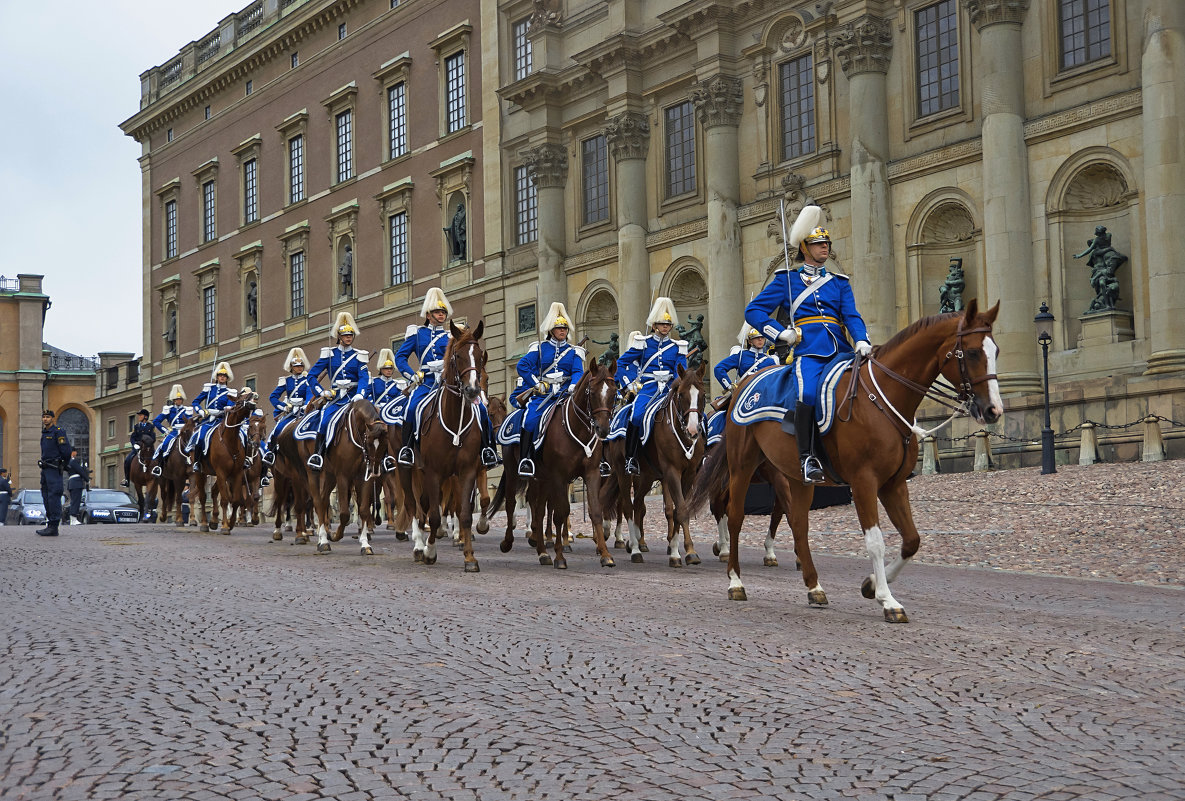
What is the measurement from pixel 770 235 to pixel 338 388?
2247 cm

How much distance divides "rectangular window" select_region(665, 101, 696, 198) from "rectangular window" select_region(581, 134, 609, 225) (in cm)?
310

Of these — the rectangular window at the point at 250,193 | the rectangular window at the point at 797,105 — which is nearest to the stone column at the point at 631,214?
the rectangular window at the point at 797,105

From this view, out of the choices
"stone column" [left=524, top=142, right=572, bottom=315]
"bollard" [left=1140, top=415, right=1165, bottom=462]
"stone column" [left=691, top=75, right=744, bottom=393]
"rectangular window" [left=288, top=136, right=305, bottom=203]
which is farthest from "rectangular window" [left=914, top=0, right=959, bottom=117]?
"rectangular window" [left=288, top=136, right=305, bottom=203]

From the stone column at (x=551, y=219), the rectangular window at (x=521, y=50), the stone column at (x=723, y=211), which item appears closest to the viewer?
the stone column at (x=723, y=211)

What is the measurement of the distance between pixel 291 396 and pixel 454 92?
33.1 m

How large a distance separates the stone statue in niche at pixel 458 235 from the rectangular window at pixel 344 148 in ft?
27.4

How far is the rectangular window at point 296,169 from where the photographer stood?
210 ft

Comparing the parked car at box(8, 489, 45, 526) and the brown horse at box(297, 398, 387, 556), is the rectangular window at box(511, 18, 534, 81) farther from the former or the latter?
the brown horse at box(297, 398, 387, 556)

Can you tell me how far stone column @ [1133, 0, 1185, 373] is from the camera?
30.1 metres

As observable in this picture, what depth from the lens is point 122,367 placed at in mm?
84125

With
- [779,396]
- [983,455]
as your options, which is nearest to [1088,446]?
[983,455]

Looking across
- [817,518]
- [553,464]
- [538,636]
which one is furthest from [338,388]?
[538,636]

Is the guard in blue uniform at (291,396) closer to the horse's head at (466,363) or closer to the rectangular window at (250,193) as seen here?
the horse's head at (466,363)

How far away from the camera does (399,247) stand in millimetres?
57156
